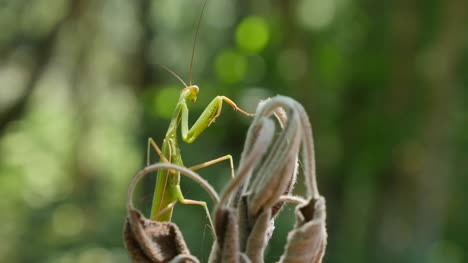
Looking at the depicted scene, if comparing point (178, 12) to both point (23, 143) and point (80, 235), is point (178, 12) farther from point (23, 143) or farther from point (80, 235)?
point (80, 235)

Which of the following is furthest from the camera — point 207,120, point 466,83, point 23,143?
point 23,143

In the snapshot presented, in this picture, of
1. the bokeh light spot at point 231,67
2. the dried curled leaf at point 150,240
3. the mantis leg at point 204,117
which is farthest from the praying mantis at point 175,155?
the bokeh light spot at point 231,67

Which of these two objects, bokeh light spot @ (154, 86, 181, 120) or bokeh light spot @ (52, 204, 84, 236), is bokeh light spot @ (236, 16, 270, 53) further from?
bokeh light spot @ (52, 204, 84, 236)

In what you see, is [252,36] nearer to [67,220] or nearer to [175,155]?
[175,155]

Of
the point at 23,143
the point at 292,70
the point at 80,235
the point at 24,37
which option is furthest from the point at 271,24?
the point at 23,143

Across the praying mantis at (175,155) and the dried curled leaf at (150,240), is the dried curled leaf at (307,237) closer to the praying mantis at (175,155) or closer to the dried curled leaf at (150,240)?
the dried curled leaf at (150,240)

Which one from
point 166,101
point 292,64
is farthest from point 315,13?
point 166,101

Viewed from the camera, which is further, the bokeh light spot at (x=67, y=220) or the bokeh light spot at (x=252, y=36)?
the bokeh light spot at (x=67, y=220)
